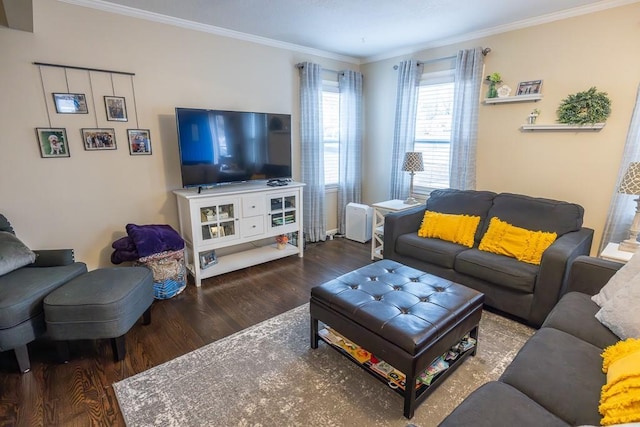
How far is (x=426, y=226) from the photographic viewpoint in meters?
3.17

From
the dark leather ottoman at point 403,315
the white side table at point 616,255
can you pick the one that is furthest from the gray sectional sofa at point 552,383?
the white side table at point 616,255

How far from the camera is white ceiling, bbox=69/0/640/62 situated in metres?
2.59

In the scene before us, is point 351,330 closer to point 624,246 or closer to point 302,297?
point 302,297

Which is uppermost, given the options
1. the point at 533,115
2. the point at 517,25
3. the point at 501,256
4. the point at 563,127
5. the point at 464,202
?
the point at 517,25

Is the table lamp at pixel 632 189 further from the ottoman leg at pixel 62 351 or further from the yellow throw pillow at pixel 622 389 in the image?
the ottoman leg at pixel 62 351

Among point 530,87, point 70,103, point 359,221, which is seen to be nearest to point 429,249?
point 359,221

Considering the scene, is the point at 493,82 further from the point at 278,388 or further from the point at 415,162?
the point at 278,388

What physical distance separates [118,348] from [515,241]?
3.02 metres

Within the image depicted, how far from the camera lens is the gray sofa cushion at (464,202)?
309 centimetres

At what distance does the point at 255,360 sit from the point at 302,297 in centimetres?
90

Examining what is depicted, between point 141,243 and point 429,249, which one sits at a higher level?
point 141,243

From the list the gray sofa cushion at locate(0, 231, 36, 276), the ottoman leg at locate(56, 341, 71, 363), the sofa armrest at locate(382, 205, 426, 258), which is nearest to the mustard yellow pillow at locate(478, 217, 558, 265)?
the sofa armrest at locate(382, 205, 426, 258)

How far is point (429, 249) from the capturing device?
9.52ft

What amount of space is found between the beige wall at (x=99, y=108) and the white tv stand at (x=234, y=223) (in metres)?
0.43
